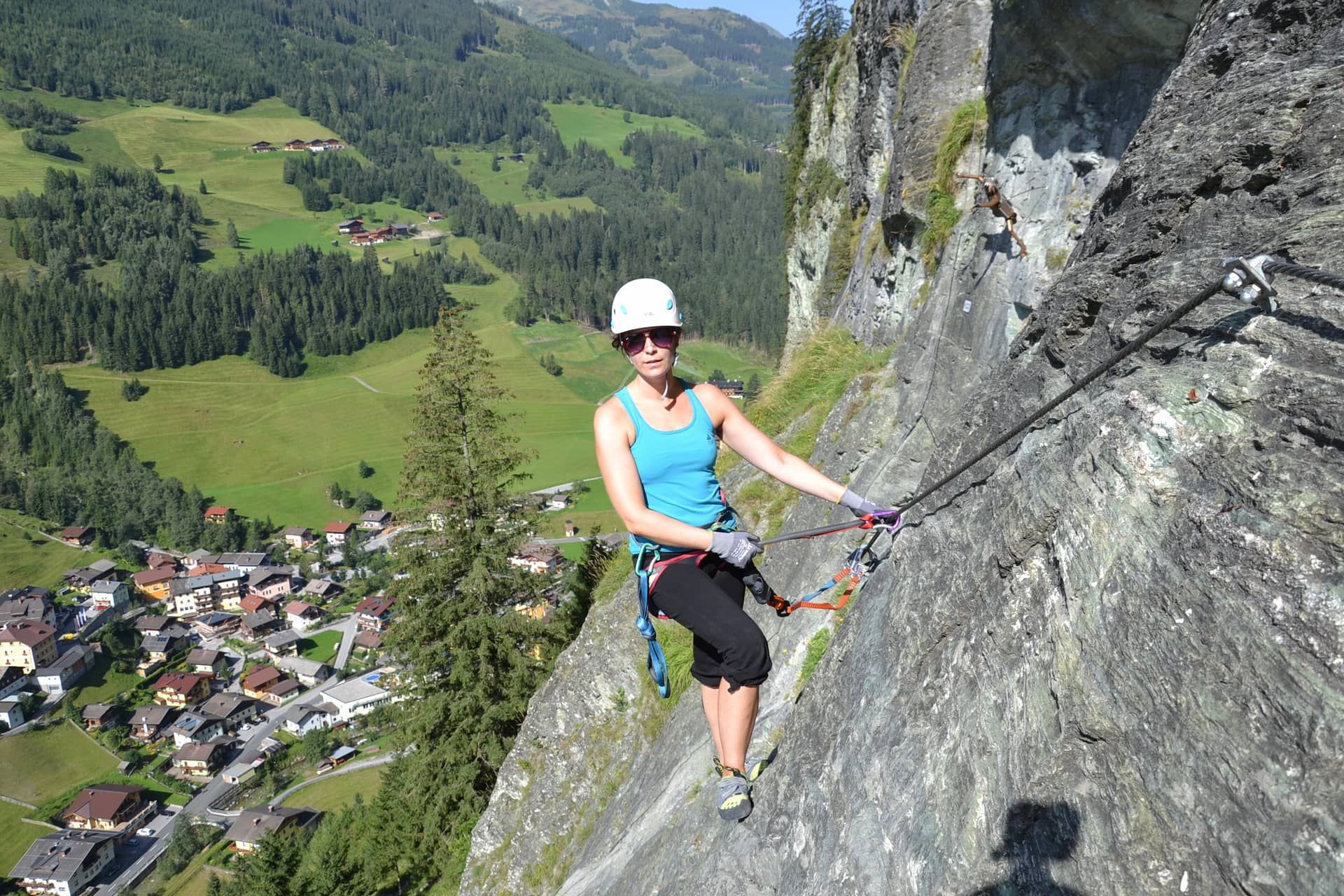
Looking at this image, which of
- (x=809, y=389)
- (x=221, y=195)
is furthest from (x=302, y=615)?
(x=221, y=195)

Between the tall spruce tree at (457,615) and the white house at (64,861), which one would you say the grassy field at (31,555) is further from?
the tall spruce tree at (457,615)

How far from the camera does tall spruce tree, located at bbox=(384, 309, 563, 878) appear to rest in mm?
17656

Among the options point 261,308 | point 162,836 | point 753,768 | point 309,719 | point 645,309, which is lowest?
point 162,836

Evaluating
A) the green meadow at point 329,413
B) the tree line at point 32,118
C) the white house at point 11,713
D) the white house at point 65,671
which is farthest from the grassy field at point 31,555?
the tree line at point 32,118

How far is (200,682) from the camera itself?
6756 centimetres

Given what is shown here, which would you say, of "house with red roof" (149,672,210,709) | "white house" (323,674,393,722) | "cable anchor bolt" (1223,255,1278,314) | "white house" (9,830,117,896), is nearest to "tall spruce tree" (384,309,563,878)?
"cable anchor bolt" (1223,255,1278,314)

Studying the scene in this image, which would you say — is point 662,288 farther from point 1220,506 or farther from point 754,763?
point 754,763

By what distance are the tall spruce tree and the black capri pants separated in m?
13.4

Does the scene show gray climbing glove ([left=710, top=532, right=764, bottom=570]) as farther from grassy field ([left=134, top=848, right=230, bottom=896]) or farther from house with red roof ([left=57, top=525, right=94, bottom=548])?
house with red roof ([left=57, top=525, right=94, bottom=548])

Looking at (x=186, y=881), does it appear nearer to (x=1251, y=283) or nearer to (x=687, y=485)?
(x=687, y=485)

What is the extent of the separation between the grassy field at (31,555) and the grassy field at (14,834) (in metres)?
41.1

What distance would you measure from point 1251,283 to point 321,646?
279ft

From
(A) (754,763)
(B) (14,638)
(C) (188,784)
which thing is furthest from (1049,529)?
(B) (14,638)

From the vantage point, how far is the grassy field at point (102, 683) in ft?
217
